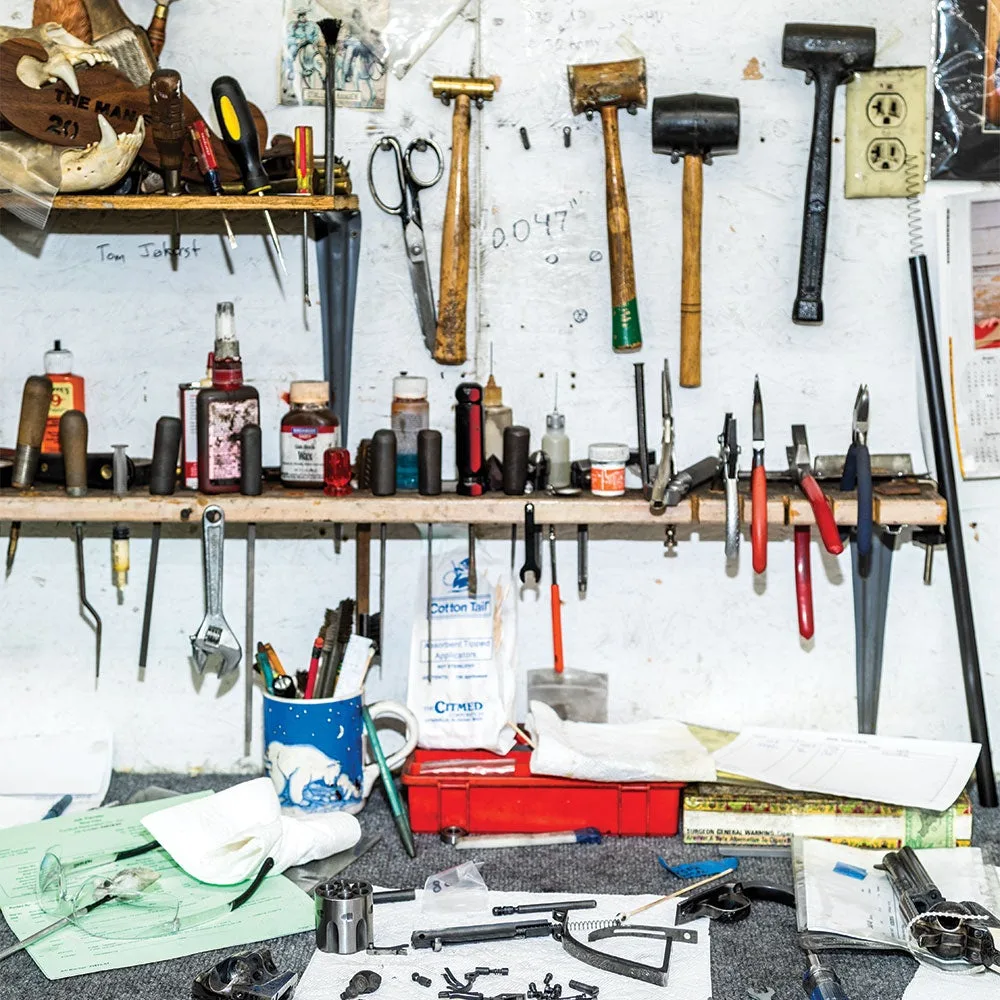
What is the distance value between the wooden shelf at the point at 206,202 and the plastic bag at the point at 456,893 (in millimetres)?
825

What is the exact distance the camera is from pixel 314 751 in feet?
5.58

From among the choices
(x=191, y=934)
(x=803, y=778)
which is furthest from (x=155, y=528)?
(x=803, y=778)

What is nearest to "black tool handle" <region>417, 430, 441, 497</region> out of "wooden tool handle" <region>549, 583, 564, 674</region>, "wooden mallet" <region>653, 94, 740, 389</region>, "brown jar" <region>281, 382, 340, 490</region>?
"brown jar" <region>281, 382, 340, 490</region>

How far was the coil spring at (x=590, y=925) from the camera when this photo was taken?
1.43 metres

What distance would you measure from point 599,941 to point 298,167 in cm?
99

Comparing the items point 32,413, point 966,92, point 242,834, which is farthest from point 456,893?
point 966,92

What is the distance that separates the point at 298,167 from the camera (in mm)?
1641

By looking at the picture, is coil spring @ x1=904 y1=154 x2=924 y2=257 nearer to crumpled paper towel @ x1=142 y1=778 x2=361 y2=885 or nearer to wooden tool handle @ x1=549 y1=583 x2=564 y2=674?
wooden tool handle @ x1=549 y1=583 x2=564 y2=674

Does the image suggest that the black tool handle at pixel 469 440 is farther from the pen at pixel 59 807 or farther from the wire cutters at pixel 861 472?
the pen at pixel 59 807

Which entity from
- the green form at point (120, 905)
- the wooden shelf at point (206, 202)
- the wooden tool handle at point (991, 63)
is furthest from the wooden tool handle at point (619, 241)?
the green form at point (120, 905)

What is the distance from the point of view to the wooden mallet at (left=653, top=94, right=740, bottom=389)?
5.60 feet

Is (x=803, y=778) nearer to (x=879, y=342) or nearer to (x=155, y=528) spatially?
(x=879, y=342)

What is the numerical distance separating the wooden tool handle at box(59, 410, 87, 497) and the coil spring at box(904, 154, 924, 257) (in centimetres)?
114

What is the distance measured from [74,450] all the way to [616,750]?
2.69ft
